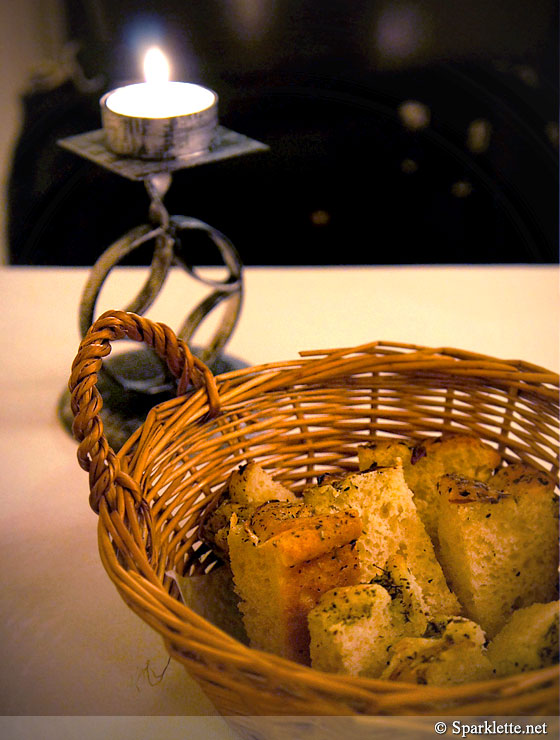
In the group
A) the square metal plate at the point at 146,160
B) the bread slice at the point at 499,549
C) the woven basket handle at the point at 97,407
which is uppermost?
the square metal plate at the point at 146,160

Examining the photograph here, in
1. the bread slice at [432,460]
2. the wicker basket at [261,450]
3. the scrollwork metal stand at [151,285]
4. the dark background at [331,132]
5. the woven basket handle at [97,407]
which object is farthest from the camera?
the dark background at [331,132]

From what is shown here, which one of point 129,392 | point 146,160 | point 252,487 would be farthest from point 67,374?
point 252,487

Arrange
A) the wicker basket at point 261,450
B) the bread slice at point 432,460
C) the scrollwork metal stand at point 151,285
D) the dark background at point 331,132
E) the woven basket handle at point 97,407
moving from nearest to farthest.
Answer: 1. the wicker basket at point 261,450
2. the woven basket handle at point 97,407
3. the bread slice at point 432,460
4. the scrollwork metal stand at point 151,285
5. the dark background at point 331,132

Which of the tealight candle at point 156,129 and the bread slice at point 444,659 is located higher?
the tealight candle at point 156,129

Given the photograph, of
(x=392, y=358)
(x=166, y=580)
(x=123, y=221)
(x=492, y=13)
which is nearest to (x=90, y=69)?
(x=123, y=221)

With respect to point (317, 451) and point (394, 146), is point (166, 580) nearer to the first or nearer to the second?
point (317, 451)

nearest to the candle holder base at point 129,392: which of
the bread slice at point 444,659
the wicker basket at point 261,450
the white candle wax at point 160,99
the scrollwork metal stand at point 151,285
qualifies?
the scrollwork metal stand at point 151,285

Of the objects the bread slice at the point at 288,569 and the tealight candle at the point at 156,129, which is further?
the tealight candle at the point at 156,129

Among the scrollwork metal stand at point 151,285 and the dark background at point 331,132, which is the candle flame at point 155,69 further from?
the dark background at point 331,132
